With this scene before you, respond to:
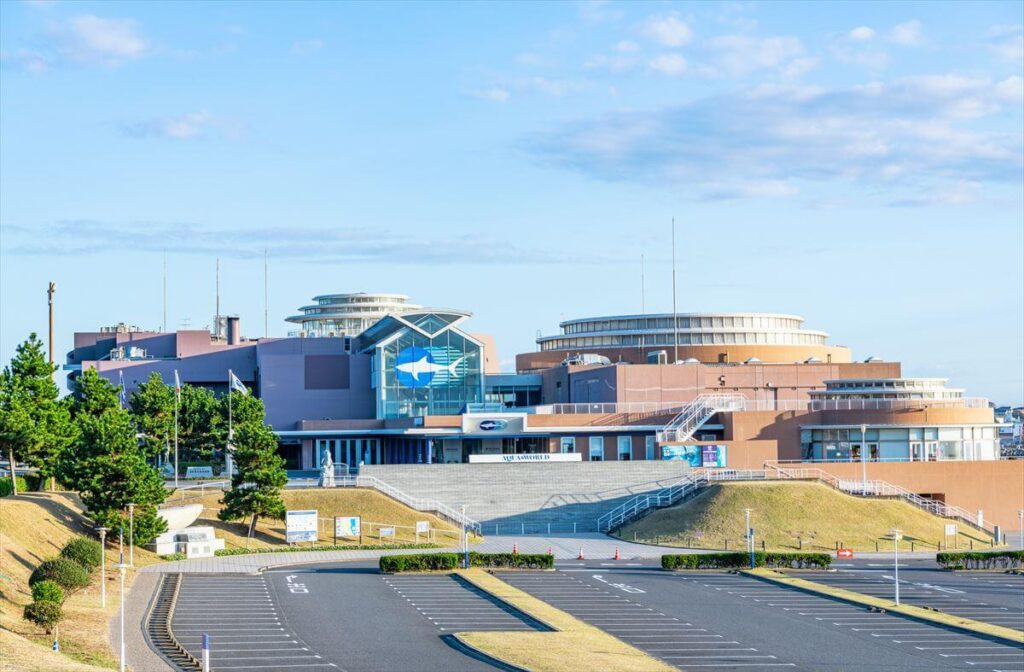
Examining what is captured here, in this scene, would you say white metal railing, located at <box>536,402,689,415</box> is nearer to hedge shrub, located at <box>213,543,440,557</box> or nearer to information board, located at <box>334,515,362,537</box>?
hedge shrub, located at <box>213,543,440,557</box>

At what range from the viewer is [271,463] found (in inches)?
3460

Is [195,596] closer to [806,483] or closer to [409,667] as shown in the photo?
[409,667]

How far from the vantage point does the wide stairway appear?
96.7 metres

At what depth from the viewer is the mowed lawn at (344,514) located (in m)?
87.8

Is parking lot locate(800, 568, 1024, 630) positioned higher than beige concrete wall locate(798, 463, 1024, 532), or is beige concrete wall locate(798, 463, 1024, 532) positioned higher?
beige concrete wall locate(798, 463, 1024, 532)

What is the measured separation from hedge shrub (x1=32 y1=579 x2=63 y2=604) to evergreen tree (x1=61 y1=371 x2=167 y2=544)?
75.3 ft

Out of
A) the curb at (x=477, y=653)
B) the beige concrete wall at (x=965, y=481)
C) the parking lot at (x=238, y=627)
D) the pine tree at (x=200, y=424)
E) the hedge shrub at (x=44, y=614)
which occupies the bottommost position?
the curb at (x=477, y=653)

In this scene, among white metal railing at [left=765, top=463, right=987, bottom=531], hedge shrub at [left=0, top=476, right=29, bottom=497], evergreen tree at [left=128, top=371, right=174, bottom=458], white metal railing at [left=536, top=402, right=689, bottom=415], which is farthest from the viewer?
white metal railing at [left=536, top=402, right=689, bottom=415]

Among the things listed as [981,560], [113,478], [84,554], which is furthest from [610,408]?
[84,554]

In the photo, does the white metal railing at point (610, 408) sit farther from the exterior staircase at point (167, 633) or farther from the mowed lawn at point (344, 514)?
the exterior staircase at point (167, 633)

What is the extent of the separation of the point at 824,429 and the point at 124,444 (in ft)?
187

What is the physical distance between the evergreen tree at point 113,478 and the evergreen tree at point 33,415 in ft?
14.5

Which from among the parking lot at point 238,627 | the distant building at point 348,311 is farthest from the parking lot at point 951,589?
the distant building at point 348,311

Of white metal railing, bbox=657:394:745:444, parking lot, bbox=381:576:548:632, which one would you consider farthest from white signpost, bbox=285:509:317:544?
white metal railing, bbox=657:394:745:444
